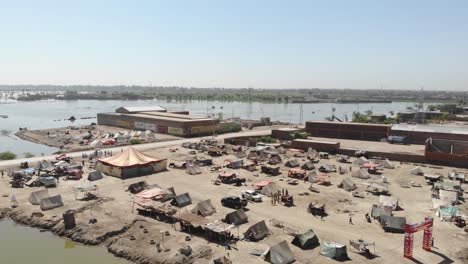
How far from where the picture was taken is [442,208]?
28.4 metres

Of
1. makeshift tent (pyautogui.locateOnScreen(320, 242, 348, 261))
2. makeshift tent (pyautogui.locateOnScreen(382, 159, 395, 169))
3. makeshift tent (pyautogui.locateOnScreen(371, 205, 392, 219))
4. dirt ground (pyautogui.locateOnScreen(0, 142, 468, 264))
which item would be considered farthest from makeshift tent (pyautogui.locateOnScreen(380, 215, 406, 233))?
makeshift tent (pyautogui.locateOnScreen(382, 159, 395, 169))

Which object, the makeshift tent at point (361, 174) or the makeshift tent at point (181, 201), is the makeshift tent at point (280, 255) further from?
the makeshift tent at point (361, 174)

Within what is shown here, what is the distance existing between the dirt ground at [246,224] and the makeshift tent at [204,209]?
53 cm

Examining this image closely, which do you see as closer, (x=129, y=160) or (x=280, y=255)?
(x=280, y=255)

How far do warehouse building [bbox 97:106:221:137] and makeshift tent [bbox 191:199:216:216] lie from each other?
40.1m

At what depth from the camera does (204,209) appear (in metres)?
27.8

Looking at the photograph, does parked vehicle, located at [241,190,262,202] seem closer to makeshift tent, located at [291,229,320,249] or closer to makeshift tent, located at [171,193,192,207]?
makeshift tent, located at [171,193,192,207]

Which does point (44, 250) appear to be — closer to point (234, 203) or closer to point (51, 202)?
point (51, 202)

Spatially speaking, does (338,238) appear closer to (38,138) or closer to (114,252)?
(114,252)

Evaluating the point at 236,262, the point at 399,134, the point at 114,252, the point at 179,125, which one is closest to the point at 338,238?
the point at 236,262

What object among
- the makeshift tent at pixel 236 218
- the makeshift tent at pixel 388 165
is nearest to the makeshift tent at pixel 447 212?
the makeshift tent at pixel 236 218

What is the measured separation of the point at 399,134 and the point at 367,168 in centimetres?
2161

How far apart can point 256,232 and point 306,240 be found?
117 inches

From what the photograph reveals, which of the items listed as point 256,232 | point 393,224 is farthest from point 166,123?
point 393,224
